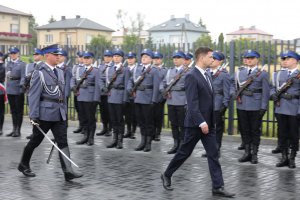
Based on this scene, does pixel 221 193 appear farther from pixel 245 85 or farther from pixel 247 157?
pixel 245 85

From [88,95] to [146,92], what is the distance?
1398mm

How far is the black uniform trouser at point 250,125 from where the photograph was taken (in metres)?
9.48

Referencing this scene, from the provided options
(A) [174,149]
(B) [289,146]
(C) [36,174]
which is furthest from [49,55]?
(B) [289,146]

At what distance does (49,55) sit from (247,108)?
378 centimetres

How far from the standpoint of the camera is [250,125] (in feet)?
32.0

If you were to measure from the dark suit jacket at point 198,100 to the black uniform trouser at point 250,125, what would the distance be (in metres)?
2.57

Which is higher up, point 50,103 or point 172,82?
point 172,82

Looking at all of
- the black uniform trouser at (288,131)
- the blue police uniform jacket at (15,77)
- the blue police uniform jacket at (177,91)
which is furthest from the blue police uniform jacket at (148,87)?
the blue police uniform jacket at (15,77)

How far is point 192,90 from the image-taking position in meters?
6.99

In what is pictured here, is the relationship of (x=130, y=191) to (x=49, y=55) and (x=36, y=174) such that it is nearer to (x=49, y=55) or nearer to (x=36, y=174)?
(x=36, y=174)

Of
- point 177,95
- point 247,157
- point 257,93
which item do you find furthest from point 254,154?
point 177,95

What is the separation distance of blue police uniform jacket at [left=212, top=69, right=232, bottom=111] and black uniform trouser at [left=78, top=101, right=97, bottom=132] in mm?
2919

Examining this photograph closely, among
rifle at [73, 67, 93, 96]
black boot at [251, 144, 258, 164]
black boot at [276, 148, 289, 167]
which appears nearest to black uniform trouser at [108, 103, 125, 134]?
rifle at [73, 67, 93, 96]

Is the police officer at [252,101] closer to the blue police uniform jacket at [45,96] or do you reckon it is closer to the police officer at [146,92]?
the police officer at [146,92]
